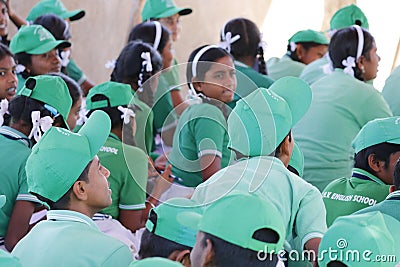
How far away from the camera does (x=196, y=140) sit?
11.6 ft

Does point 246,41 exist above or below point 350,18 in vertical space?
above

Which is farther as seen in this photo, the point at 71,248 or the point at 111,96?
the point at 111,96

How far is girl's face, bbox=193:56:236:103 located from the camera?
3342mm

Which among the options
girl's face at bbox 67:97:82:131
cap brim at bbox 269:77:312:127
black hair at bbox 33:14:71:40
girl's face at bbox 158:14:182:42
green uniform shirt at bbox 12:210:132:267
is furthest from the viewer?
girl's face at bbox 158:14:182:42

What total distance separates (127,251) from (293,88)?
2.90ft

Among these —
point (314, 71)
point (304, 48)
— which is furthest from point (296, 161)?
point (304, 48)

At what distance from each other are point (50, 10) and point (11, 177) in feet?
7.75

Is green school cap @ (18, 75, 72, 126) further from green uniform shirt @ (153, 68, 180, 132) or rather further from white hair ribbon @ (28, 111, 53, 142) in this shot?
green uniform shirt @ (153, 68, 180, 132)

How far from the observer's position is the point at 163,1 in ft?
18.0

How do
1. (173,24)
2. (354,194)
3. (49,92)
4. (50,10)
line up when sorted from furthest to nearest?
(173,24) → (50,10) → (49,92) → (354,194)

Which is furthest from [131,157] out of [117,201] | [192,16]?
[192,16]

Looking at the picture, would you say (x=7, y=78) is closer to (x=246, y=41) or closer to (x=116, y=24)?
(x=246, y=41)

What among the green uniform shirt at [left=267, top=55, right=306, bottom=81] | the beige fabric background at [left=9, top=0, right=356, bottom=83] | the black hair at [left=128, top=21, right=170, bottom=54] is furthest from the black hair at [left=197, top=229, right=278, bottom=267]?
the beige fabric background at [left=9, top=0, right=356, bottom=83]

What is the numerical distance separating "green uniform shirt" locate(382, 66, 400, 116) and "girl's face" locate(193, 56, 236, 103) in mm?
1273
